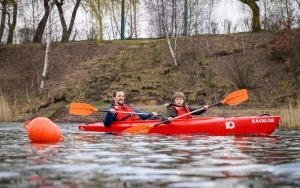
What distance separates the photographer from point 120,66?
27.6 m

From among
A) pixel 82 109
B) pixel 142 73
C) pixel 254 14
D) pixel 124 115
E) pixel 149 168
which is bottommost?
pixel 149 168

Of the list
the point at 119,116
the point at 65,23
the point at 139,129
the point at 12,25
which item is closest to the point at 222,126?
the point at 139,129

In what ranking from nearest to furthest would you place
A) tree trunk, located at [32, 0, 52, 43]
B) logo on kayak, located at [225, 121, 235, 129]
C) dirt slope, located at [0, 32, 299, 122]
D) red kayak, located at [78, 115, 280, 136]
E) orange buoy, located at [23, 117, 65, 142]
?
1. orange buoy, located at [23, 117, 65, 142]
2. red kayak, located at [78, 115, 280, 136]
3. logo on kayak, located at [225, 121, 235, 129]
4. dirt slope, located at [0, 32, 299, 122]
5. tree trunk, located at [32, 0, 52, 43]

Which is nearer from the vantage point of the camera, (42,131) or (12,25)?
(42,131)

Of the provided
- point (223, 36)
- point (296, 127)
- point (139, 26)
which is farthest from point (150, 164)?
point (139, 26)

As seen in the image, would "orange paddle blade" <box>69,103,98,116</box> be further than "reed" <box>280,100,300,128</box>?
No

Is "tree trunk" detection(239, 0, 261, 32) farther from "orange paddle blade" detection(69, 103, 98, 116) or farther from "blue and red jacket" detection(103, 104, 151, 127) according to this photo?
"orange paddle blade" detection(69, 103, 98, 116)

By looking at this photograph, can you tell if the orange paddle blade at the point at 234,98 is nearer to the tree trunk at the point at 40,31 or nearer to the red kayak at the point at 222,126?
the red kayak at the point at 222,126

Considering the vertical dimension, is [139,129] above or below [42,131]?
below

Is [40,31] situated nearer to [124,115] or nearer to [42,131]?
[124,115]

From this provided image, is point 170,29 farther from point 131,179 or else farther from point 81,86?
point 131,179

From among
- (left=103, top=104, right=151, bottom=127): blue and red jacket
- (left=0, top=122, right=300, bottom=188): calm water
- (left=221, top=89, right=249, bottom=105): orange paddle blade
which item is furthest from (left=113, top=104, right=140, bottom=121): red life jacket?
(left=0, top=122, right=300, bottom=188): calm water

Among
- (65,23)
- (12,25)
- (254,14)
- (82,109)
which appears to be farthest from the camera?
(12,25)

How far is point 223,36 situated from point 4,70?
11.2 m
